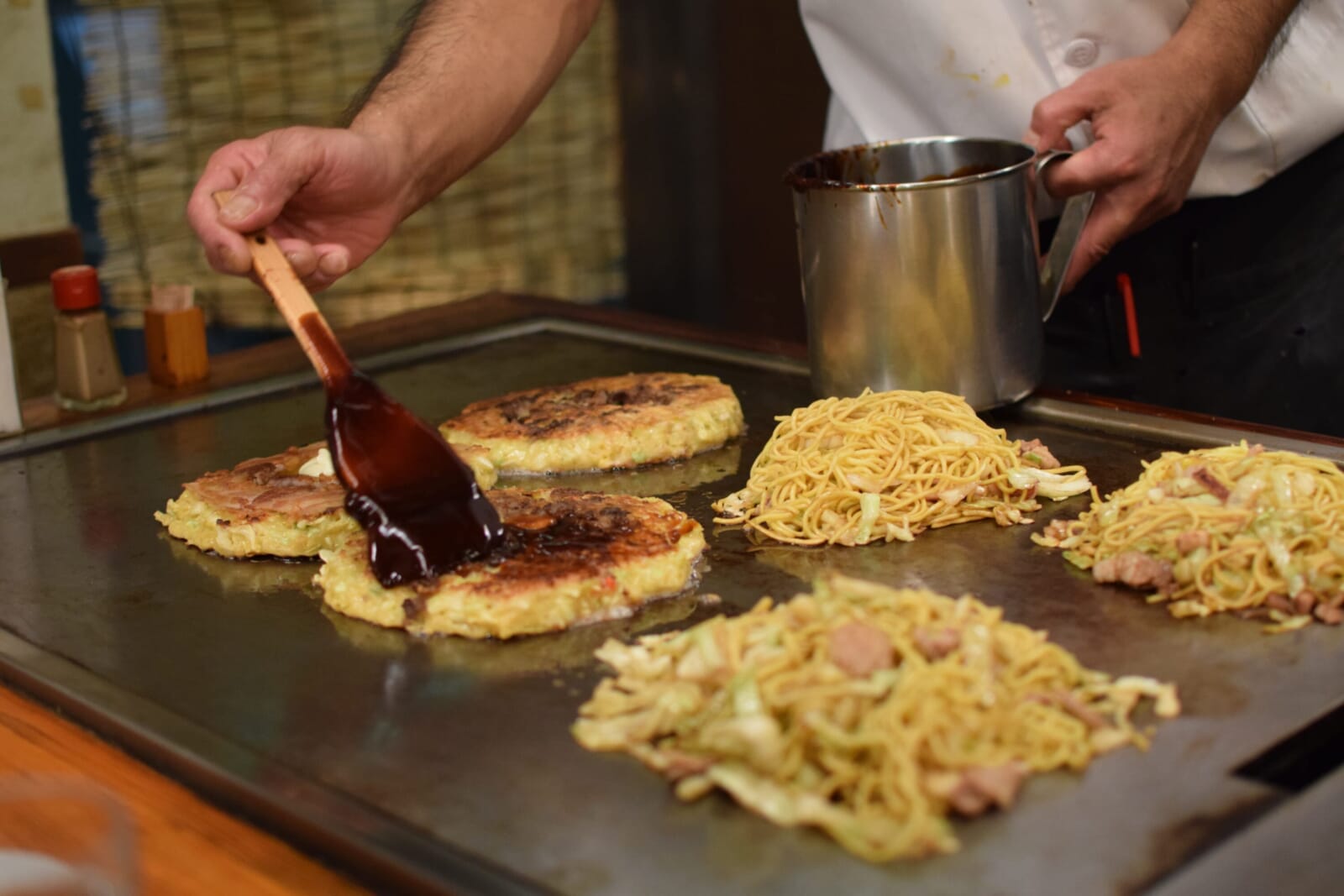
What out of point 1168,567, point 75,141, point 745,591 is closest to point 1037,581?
point 1168,567

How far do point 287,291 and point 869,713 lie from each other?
1345 millimetres

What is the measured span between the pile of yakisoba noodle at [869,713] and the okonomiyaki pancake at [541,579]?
32cm

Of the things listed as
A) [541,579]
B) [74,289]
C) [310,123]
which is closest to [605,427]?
[541,579]

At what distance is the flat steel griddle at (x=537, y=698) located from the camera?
1.51 m

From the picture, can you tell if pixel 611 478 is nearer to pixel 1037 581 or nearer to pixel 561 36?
pixel 1037 581

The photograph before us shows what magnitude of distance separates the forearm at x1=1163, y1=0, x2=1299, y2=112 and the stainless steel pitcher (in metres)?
0.37

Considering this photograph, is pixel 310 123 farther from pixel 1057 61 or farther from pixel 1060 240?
pixel 1060 240

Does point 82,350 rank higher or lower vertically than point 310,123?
lower

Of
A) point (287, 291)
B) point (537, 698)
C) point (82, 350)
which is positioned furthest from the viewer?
point (82, 350)

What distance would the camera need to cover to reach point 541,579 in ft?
7.25

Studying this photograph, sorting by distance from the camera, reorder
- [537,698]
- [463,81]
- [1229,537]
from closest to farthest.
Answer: [537,698] < [1229,537] < [463,81]

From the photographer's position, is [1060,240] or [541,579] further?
[1060,240]

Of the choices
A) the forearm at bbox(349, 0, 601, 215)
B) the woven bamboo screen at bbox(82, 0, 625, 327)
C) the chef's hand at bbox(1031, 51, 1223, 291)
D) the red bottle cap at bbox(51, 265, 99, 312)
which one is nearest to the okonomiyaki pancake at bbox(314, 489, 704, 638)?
the forearm at bbox(349, 0, 601, 215)

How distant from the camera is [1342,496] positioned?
7.32 feet
